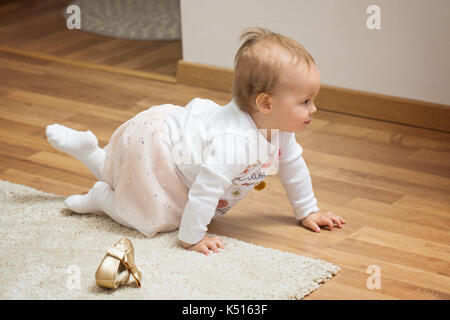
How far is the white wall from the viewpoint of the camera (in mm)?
2000

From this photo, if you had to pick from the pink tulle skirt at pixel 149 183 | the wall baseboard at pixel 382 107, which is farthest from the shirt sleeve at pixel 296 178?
the wall baseboard at pixel 382 107

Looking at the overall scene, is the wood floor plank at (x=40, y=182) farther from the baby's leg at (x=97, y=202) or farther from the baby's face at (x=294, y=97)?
the baby's face at (x=294, y=97)

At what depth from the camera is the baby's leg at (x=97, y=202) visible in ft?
4.92

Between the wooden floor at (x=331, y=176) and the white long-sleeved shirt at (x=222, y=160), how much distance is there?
109 millimetres

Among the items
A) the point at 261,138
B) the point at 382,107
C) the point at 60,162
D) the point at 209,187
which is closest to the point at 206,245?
the point at 209,187

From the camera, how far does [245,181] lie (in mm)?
1432

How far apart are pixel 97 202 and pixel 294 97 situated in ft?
1.60

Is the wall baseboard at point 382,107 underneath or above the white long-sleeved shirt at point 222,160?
underneath

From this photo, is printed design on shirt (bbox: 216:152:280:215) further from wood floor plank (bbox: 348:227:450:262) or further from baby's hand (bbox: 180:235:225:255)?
wood floor plank (bbox: 348:227:450:262)

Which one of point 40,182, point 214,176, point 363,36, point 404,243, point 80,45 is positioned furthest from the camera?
point 80,45

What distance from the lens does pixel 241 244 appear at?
144cm

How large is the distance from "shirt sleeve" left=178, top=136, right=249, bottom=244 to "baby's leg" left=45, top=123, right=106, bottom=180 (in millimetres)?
321

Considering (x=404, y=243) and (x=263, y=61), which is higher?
(x=263, y=61)

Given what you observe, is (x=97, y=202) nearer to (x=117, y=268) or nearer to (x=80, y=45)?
(x=117, y=268)
